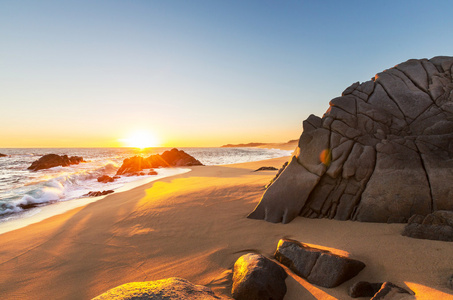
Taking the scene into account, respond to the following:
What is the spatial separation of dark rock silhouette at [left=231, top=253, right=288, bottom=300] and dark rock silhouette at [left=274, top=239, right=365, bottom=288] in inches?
10.2

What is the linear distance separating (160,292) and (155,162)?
22.6m

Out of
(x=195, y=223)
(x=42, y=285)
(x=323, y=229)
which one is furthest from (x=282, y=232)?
(x=42, y=285)

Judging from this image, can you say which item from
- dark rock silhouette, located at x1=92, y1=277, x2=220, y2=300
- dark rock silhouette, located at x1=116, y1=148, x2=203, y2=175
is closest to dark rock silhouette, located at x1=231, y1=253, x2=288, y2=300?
dark rock silhouette, located at x1=92, y1=277, x2=220, y2=300

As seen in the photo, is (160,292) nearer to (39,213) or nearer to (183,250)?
(183,250)

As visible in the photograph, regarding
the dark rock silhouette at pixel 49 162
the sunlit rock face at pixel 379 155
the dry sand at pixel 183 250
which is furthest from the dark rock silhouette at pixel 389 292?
the dark rock silhouette at pixel 49 162

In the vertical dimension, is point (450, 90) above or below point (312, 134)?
above

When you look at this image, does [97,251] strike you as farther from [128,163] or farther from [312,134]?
[128,163]

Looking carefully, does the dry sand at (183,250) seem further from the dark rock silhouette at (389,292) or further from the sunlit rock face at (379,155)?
the sunlit rock face at (379,155)

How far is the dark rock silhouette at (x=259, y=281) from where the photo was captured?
9.03ft

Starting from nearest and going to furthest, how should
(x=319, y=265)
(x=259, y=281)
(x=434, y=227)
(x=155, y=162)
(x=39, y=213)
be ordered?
(x=259, y=281), (x=319, y=265), (x=434, y=227), (x=39, y=213), (x=155, y=162)

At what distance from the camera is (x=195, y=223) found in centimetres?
548

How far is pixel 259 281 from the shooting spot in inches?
110

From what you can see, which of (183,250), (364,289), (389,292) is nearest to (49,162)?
(183,250)

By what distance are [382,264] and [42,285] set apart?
5234mm
